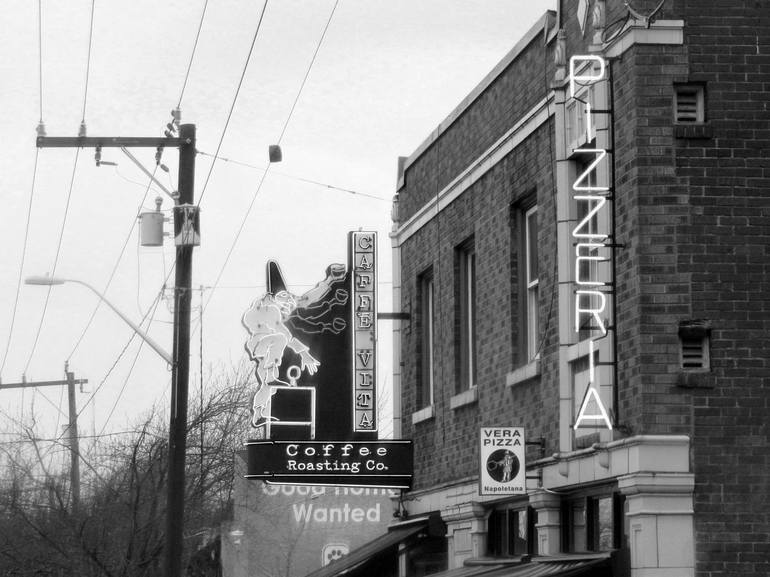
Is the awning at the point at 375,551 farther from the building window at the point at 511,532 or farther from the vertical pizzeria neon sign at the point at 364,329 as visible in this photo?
the building window at the point at 511,532

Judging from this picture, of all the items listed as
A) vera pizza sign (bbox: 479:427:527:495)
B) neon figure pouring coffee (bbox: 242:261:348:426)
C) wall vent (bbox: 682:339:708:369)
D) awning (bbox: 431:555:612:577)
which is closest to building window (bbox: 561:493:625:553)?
awning (bbox: 431:555:612:577)

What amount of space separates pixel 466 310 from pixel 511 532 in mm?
A: 3420

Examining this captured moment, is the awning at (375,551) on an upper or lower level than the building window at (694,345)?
lower

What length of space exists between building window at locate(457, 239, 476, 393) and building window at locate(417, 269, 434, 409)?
1.85 metres

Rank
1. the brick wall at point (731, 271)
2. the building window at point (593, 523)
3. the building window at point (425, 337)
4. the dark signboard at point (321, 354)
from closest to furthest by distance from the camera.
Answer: the brick wall at point (731, 271), the building window at point (593, 523), the dark signboard at point (321, 354), the building window at point (425, 337)

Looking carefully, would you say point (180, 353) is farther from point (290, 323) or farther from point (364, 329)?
point (364, 329)

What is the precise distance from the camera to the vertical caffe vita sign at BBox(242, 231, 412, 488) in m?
19.0

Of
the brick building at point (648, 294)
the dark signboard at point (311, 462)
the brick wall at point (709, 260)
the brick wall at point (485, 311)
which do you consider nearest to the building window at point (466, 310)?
the brick wall at point (485, 311)

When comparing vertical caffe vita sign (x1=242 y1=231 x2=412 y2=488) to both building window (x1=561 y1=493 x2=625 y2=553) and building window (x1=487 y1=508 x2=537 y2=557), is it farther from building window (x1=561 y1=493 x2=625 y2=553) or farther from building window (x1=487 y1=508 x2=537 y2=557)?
building window (x1=561 y1=493 x2=625 y2=553)

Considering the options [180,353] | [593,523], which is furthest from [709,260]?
[180,353]

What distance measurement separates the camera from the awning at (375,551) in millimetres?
19672

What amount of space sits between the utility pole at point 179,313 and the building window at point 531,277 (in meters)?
6.15

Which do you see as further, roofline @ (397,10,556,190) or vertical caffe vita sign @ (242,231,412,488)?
vertical caffe vita sign @ (242,231,412,488)

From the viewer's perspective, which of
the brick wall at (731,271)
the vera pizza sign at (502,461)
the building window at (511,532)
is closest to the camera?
the brick wall at (731,271)
